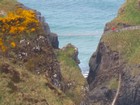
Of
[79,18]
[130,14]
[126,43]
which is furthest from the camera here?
[79,18]

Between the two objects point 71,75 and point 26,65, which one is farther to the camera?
point 71,75

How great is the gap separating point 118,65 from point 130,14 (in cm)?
1458

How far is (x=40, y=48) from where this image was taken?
27953mm

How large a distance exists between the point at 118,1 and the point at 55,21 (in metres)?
35.7

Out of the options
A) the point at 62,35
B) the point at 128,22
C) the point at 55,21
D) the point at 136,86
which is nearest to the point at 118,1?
the point at 55,21

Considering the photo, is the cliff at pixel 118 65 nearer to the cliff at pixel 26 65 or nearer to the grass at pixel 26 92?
the cliff at pixel 26 65

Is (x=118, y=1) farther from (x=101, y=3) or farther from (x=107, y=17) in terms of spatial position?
(x=107, y=17)

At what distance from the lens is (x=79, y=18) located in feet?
538

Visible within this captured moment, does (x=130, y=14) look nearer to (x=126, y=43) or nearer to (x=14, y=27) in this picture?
(x=126, y=43)

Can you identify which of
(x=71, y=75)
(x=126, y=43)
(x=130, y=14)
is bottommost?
(x=71, y=75)

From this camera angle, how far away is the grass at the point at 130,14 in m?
74.6

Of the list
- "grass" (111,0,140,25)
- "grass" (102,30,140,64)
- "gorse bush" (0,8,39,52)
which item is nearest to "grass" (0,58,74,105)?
"gorse bush" (0,8,39,52)

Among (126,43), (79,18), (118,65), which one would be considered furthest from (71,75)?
(79,18)

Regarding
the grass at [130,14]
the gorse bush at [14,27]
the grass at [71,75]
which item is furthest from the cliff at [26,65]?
the grass at [130,14]
